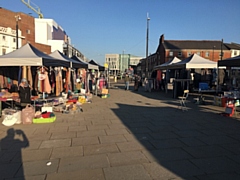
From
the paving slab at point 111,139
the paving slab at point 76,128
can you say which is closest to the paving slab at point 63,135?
the paving slab at point 76,128

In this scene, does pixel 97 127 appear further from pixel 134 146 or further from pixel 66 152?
pixel 66 152

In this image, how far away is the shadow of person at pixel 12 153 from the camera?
3365 mm

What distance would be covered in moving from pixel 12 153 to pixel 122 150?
226 cm

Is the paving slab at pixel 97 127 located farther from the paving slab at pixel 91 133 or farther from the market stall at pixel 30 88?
the market stall at pixel 30 88

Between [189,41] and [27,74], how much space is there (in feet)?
187

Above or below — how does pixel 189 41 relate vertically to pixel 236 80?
above

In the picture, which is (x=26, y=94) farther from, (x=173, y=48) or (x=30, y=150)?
(x=173, y=48)

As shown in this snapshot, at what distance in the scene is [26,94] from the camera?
749 centimetres

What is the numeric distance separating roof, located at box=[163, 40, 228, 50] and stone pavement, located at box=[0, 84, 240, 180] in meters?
52.1

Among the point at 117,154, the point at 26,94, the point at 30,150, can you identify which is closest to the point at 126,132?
the point at 117,154

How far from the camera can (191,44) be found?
57.4 metres

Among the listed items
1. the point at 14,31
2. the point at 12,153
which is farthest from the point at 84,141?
the point at 14,31

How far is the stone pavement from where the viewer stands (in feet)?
11.0

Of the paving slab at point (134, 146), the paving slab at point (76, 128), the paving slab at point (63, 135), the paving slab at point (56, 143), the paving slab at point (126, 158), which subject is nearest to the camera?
the paving slab at point (126, 158)
